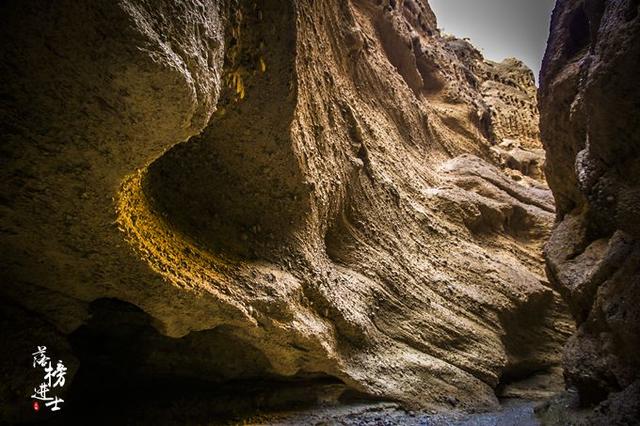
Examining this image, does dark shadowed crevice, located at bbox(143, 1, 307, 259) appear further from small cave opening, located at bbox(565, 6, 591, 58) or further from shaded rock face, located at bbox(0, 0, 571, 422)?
small cave opening, located at bbox(565, 6, 591, 58)

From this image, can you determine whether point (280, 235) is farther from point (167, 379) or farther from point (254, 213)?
point (167, 379)

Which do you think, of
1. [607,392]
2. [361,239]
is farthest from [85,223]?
[607,392]

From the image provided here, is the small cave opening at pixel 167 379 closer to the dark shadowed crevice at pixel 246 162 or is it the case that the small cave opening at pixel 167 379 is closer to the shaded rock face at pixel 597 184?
the dark shadowed crevice at pixel 246 162

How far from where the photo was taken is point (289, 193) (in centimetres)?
429

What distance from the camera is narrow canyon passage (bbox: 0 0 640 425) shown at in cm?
216

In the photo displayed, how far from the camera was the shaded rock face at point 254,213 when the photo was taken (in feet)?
6.77

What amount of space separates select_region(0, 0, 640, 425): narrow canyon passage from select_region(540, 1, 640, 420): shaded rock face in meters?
0.02

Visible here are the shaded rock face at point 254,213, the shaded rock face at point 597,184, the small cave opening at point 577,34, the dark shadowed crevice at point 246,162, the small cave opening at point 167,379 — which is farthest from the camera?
the small cave opening at point 577,34

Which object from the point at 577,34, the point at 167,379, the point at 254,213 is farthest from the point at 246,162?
the point at 577,34

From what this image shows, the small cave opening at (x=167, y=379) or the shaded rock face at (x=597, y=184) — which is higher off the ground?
the shaded rock face at (x=597, y=184)

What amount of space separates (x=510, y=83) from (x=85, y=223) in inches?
574

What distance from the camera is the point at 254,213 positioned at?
4219mm

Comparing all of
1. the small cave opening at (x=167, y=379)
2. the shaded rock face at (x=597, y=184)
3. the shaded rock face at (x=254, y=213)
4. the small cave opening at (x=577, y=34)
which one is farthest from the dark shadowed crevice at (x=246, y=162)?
the small cave opening at (x=577, y=34)

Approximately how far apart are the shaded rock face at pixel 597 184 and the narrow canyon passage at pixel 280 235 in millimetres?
19
